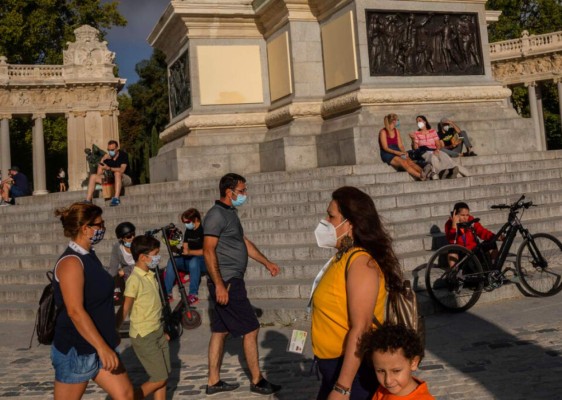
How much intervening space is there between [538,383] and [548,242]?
345 centimetres

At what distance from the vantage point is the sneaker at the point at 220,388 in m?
4.93

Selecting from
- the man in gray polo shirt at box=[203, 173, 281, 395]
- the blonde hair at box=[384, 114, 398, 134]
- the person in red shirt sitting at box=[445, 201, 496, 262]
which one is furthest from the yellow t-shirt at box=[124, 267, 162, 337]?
the blonde hair at box=[384, 114, 398, 134]

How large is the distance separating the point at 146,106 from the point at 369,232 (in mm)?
50297

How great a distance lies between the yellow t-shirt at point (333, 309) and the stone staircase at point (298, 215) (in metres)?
3.98

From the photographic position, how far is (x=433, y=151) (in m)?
11.5

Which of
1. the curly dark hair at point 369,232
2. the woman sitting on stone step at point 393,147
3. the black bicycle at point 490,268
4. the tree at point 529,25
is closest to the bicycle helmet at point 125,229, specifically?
the black bicycle at point 490,268

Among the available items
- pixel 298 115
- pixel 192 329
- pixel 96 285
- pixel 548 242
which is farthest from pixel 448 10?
pixel 96 285

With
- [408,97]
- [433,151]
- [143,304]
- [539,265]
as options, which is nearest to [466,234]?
[539,265]

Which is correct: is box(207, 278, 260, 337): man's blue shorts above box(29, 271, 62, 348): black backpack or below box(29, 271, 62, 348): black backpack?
below

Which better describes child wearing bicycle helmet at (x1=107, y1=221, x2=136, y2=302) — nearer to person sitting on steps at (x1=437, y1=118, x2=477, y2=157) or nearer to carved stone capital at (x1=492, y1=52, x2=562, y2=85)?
person sitting on steps at (x1=437, y1=118, x2=477, y2=157)

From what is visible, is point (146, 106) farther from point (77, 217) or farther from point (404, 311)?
point (404, 311)

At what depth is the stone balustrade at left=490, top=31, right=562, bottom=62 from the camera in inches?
1396

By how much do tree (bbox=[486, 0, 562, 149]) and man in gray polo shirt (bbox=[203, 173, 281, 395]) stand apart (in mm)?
40093

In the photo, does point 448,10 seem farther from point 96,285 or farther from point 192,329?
point 96,285
